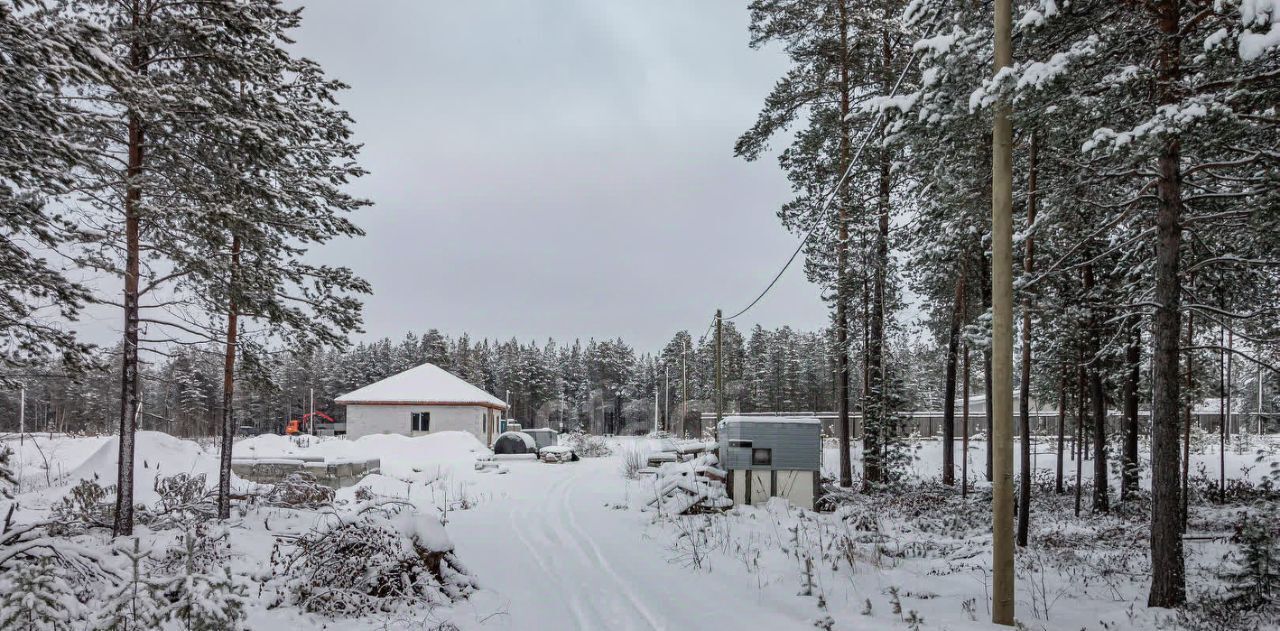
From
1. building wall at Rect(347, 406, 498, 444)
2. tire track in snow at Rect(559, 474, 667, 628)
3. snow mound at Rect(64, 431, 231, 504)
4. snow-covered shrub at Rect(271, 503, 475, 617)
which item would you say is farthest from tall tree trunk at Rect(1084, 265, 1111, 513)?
building wall at Rect(347, 406, 498, 444)

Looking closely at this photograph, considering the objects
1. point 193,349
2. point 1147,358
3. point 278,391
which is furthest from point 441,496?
point 1147,358

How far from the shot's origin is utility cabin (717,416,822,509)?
607 inches

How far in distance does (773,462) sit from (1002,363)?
1001 centimetres

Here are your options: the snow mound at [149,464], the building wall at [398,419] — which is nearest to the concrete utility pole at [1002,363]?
the snow mound at [149,464]

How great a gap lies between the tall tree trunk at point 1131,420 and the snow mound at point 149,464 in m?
19.4

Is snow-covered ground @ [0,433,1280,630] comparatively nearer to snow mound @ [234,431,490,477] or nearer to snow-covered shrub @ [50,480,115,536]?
snow-covered shrub @ [50,480,115,536]

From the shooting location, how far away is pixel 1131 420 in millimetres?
14688

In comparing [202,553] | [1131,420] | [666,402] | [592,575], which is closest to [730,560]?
[592,575]

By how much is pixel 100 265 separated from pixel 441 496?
395 inches

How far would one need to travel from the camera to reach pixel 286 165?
1099cm

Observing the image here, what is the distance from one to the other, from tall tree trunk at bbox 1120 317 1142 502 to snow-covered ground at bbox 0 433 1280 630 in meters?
1.30

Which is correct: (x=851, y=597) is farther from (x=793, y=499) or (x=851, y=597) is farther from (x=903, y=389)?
(x=903, y=389)

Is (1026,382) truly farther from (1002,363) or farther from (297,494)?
(297,494)

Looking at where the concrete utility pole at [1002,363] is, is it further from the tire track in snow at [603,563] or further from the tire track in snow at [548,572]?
the tire track in snow at [548,572]
